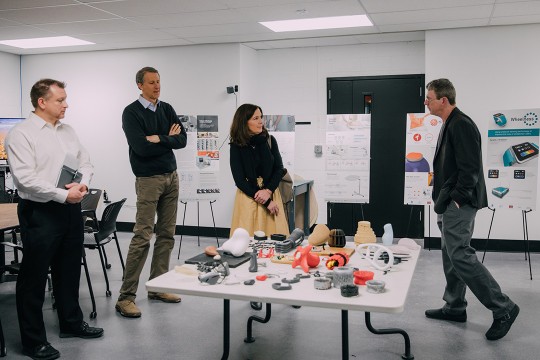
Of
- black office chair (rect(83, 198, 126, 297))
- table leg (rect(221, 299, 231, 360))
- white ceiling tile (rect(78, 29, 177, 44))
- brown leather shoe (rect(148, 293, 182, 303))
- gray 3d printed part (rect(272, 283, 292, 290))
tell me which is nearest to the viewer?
gray 3d printed part (rect(272, 283, 292, 290))

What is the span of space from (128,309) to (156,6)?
8.89 ft

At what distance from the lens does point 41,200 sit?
3.07 m

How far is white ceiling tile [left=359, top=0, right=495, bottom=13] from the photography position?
477 centimetres

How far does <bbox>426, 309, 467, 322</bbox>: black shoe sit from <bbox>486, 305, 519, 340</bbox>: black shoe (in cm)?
30

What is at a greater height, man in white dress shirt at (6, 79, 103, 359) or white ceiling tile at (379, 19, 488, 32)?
white ceiling tile at (379, 19, 488, 32)

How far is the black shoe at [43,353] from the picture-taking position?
3125 mm

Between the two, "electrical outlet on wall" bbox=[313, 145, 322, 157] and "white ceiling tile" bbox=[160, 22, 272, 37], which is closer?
"white ceiling tile" bbox=[160, 22, 272, 37]

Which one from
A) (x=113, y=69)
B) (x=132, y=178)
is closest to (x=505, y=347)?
(x=132, y=178)

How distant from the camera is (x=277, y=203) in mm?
3875

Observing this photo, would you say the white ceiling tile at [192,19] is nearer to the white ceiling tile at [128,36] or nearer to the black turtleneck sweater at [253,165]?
the white ceiling tile at [128,36]

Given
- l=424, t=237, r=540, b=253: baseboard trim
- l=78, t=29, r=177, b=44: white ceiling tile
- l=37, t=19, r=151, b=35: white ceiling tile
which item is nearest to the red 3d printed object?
l=37, t=19, r=151, b=35: white ceiling tile

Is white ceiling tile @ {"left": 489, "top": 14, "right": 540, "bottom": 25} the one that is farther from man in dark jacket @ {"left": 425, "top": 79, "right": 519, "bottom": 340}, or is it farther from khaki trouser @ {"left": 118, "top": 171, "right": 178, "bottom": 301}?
khaki trouser @ {"left": 118, "top": 171, "right": 178, "bottom": 301}

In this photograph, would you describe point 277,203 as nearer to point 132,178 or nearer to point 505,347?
point 505,347

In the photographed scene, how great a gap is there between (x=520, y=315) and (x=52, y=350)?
3.17 meters
